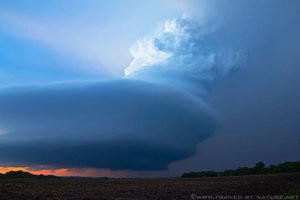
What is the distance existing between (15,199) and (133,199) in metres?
17.1

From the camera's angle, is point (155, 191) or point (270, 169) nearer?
point (155, 191)

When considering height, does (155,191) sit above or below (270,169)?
below

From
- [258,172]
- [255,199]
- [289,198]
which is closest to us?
[289,198]

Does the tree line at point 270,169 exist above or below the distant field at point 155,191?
above

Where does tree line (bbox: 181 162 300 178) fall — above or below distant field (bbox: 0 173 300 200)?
above

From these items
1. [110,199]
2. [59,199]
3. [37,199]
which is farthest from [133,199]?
[37,199]

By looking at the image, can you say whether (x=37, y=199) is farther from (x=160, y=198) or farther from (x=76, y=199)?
(x=160, y=198)

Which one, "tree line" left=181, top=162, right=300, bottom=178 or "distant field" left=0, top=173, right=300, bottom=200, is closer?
"distant field" left=0, top=173, right=300, bottom=200

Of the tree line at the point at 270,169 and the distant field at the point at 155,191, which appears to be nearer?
the distant field at the point at 155,191

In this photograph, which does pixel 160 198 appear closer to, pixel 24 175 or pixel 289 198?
pixel 289 198

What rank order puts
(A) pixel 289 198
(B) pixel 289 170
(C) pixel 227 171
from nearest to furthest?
(A) pixel 289 198 < (B) pixel 289 170 < (C) pixel 227 171

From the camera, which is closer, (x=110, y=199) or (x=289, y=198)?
(x=289, y=198)

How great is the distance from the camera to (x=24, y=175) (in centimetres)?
18138

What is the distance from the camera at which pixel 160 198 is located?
126ft
